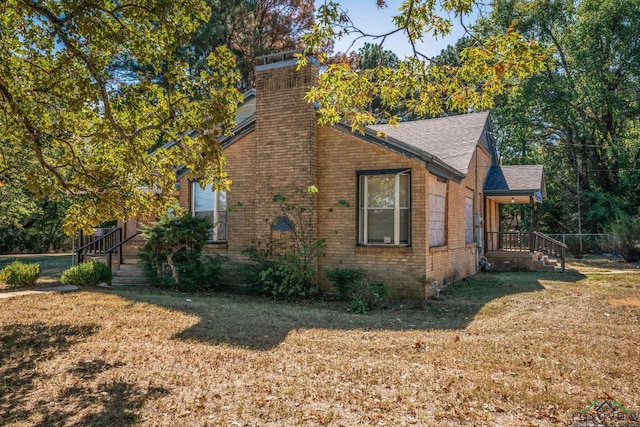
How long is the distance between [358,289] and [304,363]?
430 centimetres

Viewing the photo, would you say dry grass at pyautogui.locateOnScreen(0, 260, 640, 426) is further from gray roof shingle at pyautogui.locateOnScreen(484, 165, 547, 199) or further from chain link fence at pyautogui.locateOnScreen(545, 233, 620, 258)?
chain link fence at pyautogui.locateOnScreen(545, 233, 620, 258)

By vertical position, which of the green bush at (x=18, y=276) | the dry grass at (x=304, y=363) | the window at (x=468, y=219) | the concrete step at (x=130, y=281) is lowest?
the dry grass at (x=304, y=363)

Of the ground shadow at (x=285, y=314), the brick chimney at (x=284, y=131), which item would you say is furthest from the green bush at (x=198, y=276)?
the brick chimney at (x=284, y=131)

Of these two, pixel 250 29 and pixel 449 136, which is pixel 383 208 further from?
pixel 250 29

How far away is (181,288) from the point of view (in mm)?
11617

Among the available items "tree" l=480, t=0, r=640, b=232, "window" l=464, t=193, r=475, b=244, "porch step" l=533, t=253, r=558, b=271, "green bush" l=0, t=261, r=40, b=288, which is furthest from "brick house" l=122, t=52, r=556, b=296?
"tree" l=480, t=0, r=640, b=232

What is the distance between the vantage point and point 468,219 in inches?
625

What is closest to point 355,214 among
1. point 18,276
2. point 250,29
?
point 18,276

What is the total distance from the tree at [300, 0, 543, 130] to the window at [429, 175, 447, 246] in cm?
373

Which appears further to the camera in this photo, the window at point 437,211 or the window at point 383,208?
the window at point 437,211

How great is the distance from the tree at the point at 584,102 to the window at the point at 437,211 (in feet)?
57.4

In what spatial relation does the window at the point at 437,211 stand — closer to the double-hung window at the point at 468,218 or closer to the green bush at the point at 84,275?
the double-hung window at the point at 468,218

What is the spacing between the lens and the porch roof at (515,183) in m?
17.5

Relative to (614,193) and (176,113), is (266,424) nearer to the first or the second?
(176,113)
